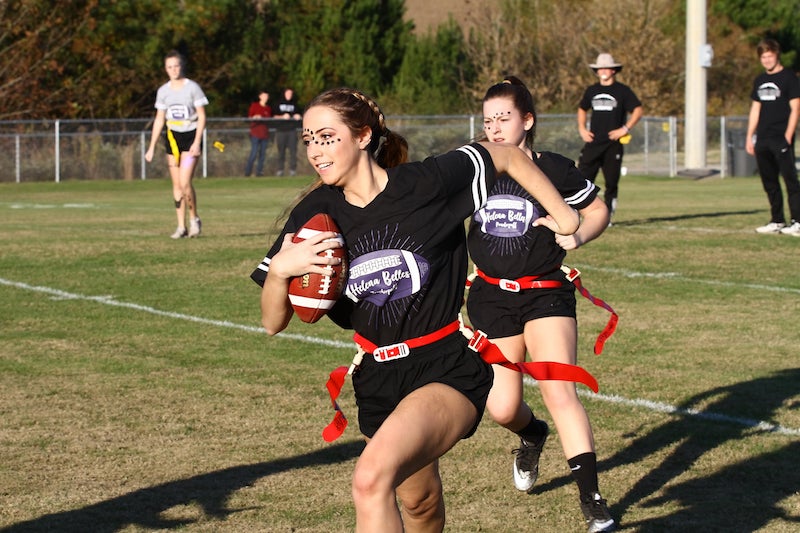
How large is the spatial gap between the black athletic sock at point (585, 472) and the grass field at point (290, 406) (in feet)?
0.51

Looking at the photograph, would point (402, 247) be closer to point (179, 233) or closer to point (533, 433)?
point (533, 433)

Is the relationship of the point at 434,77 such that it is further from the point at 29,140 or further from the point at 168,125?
the point at 168,125

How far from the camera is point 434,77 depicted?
50.2m

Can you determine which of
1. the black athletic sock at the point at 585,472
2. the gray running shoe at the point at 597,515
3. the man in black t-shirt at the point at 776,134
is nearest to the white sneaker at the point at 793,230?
the man in black t-shirt at the point at 776,134

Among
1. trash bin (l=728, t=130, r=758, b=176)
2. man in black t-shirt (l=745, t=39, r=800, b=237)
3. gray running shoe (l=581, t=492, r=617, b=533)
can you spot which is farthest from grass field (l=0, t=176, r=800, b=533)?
trash bin (l=728, t=130, r=758, b=176)

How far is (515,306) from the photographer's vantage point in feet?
20.7

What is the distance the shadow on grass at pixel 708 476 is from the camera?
562 cm

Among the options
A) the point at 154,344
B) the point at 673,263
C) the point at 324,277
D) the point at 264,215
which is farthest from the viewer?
the point at 264,215

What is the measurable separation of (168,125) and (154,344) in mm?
7484

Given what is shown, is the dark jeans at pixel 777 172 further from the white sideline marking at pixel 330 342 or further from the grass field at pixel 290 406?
the white sideline marking at pixel 330 342

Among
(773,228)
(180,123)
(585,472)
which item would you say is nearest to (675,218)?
(773,228)

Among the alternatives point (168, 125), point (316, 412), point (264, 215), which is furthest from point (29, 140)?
point (316, 412)

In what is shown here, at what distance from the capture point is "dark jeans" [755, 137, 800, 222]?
16.8m

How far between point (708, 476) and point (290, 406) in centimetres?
254
